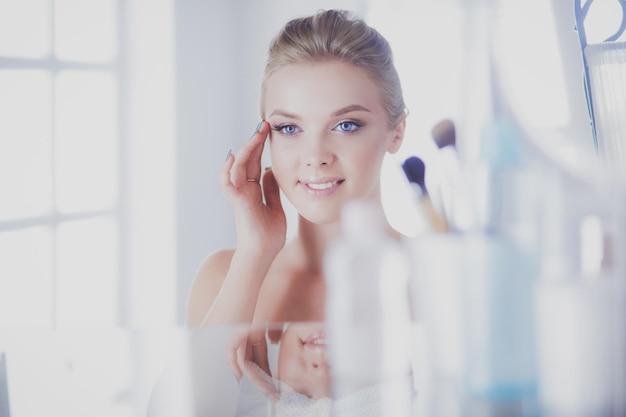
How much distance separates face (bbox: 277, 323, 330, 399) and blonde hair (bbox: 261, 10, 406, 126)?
0.81 feet

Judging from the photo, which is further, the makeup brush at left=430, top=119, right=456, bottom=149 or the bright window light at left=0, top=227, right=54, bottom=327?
the bright window light at left=0, top=227, right=54, bottom=327

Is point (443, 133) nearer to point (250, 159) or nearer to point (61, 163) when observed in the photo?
point (250, 159)

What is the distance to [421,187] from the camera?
66 centimetres

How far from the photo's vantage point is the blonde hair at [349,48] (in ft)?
2.15

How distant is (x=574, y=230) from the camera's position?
587 millimetres

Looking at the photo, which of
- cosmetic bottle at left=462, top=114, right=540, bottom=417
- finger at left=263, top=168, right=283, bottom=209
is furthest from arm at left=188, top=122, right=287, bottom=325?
cosmetic bottle at left=462, top=114, right=540, bottom=417

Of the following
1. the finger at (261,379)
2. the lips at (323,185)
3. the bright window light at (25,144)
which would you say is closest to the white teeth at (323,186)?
the lips at (323,185)

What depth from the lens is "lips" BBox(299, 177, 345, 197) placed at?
663 mm

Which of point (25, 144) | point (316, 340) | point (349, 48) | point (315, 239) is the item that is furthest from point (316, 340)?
point (25, 144)

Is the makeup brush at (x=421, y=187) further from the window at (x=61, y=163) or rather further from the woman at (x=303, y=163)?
the window at (x=61, y=163)

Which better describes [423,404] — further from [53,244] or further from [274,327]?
[53,244]

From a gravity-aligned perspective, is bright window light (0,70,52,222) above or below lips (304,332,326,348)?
above

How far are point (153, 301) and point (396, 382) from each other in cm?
30

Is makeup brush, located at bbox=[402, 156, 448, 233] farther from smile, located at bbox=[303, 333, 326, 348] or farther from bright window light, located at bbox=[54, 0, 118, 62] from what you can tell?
bright window light, located at bbox=[54, 0, 118, 62]
